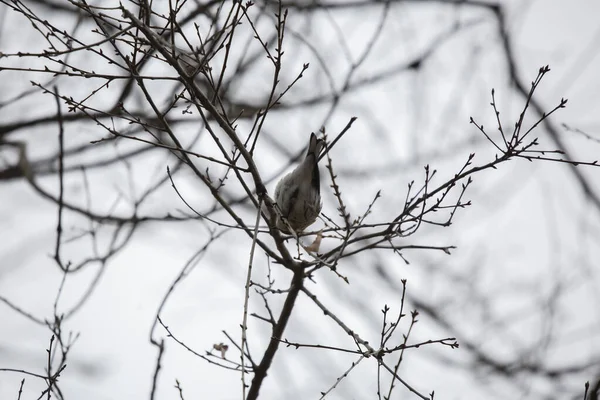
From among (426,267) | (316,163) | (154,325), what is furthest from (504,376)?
(154,325)

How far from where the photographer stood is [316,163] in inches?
179

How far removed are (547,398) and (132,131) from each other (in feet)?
21.2

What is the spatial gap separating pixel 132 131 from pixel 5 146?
137cm

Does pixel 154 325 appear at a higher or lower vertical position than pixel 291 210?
lower

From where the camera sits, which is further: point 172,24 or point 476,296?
point 476,296

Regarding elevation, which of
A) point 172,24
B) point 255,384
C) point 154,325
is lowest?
point 255,384

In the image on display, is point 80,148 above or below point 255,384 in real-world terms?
above

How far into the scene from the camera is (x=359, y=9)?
761 cm

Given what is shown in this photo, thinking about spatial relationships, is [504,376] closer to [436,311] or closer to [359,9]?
[436,311]

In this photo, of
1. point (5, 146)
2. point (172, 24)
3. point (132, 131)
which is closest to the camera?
point (172, 24)

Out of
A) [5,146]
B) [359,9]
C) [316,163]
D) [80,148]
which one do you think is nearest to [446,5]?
[359,9]

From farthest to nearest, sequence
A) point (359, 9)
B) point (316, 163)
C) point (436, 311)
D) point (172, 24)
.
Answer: point (436, 311) → point (359, 9) → point (316, 163) → point (172, 24)

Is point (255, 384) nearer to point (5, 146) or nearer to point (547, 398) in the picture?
point (5, 146)

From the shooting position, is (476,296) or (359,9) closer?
(359,9)
